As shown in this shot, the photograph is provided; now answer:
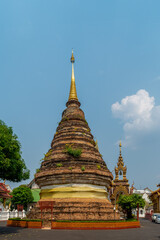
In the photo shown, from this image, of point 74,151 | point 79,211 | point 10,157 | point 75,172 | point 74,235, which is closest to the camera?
point 74,235

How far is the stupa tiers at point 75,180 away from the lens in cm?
2250

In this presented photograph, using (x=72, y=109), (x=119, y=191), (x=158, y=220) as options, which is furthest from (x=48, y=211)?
(x=119, y=191)

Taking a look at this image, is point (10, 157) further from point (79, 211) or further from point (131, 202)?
point (131, 202)

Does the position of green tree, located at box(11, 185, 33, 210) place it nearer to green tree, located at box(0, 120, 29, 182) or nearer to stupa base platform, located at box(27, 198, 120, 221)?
stupa base platform, located at box(27, 198, 120, 221)

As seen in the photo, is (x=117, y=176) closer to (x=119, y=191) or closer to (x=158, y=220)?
(x=119, y=191)

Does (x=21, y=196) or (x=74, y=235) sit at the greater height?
(x=21, y=196)

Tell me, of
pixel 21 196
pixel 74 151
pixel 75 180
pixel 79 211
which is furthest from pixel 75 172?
pixel 21 196

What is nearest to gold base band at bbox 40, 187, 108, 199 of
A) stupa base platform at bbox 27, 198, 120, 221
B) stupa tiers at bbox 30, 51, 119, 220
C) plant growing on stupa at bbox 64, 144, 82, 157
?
stupa tiers at bbox 30, 51, 119, 220

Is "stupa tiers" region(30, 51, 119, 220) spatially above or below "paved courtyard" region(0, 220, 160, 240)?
above

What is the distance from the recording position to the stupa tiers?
2250 centimetres

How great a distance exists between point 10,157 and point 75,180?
8.87 m

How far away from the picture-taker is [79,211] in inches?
869

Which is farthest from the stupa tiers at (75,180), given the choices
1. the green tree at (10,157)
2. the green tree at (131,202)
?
the green tree at (10,157)

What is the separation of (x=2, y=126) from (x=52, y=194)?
33.8 feet
